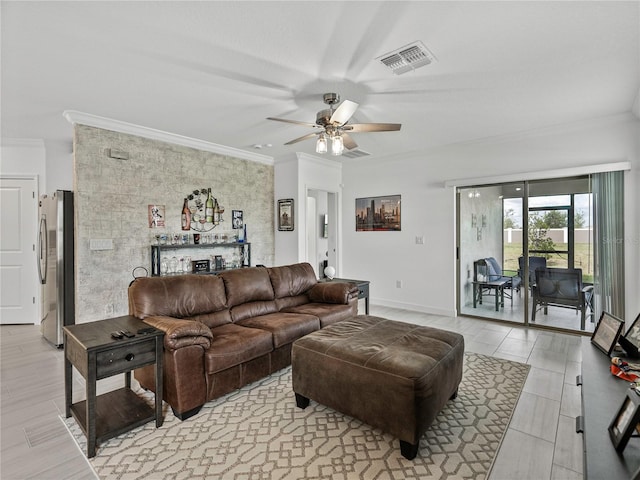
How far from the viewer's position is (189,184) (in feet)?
15.7

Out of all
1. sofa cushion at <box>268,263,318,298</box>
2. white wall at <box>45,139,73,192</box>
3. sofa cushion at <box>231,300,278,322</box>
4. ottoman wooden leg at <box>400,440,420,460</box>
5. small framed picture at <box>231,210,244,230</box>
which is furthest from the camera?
small framed picture at <box>231,210,244,230</box>

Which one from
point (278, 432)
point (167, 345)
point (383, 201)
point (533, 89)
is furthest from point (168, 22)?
point (383, 201)

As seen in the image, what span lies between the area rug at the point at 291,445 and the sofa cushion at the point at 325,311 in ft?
3.26

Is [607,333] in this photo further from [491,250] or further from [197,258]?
[197,258]

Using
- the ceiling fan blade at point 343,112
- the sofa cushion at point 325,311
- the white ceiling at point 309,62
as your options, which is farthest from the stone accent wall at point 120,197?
the ceiling fan blade at point 343,112

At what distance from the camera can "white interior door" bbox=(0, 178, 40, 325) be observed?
4957 millimetres

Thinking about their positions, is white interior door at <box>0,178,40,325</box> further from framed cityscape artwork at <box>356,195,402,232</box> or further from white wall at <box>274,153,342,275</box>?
framed cityscape artwork at <box>356,195,402,232</box>

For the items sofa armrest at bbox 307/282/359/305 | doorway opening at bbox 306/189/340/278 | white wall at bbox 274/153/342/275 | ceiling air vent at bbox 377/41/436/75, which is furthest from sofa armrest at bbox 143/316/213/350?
doorway opening at bbox 306/189/340/278

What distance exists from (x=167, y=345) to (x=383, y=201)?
4518 millimetres

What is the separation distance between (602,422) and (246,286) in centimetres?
289

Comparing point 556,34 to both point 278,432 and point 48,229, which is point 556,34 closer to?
point 278,432

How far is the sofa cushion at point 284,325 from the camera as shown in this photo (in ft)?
9.65

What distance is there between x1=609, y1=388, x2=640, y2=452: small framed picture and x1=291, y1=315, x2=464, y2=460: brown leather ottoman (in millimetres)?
821

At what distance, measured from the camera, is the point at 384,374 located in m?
1.98
